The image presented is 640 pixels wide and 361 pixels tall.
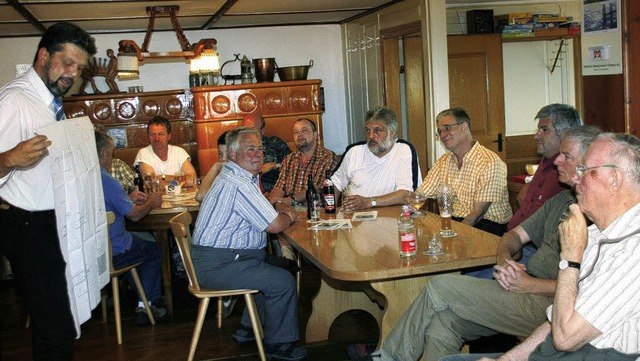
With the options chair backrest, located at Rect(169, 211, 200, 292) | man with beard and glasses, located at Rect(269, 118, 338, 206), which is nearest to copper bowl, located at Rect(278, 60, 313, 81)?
man with beard and glasses, located at Rect(269, 118, 338, 206)

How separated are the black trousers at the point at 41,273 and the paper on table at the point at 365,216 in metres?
1.99

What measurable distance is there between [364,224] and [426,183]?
0.95 metres

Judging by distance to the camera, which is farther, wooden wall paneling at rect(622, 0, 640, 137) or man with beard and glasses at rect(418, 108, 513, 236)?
man with beard and glasses at rect(418, 108, 513, 236)

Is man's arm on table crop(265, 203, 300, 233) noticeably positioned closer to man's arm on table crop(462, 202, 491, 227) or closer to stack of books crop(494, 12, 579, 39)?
man's arm on table crop(462, 202, 491, 227)

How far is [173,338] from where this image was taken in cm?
505

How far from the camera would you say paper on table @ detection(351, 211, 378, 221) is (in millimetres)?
4498

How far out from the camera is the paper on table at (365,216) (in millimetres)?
4498

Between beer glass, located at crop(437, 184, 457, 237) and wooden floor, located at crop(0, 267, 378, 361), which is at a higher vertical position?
beer glass, located at crop(437, 184, 457, 237)

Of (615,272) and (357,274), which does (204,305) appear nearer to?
(357,274)

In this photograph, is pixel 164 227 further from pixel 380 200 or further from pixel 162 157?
pixel 162 157

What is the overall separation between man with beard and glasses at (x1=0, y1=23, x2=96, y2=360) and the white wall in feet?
20.5

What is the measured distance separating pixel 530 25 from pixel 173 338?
5.76 metres

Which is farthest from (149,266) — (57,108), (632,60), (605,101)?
(632,60)

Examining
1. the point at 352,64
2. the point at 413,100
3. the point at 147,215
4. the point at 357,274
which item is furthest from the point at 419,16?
the point at 357,274
